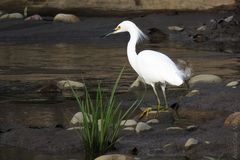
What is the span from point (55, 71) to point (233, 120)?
801 cm

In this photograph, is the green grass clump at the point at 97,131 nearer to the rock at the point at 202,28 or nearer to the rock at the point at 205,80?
the rock at the point at 205,80

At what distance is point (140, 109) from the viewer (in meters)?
12.3

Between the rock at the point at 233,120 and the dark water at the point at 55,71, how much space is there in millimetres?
2060

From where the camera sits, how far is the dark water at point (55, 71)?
11.9m

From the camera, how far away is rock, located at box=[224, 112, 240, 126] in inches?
Answer: 379

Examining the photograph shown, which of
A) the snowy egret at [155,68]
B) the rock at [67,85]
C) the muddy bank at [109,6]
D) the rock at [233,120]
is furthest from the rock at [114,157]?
the muddy bank at [109,6]

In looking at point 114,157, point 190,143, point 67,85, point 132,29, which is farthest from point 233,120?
point 67,85

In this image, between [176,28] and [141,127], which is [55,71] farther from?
[176,28]

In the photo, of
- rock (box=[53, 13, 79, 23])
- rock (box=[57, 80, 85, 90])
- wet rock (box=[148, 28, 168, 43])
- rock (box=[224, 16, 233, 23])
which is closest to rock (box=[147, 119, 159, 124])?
rock (box=[57, 80, 85, 90])

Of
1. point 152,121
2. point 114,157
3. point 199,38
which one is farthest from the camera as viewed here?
point 199,38

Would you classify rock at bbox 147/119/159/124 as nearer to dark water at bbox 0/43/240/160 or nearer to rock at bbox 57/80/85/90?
dark water at bbox 0/43/240/160

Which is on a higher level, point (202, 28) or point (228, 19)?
point (228, 19)

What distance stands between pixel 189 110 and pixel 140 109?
131 centimetres

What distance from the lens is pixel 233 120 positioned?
969 centimetres
